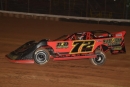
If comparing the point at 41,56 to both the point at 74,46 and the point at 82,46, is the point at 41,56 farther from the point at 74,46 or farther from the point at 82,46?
the point at 82,46

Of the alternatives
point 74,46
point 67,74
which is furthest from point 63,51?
point 67,74

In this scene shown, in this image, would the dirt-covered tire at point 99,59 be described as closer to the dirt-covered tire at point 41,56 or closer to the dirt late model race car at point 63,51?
the dirt late model race car at point 63,51

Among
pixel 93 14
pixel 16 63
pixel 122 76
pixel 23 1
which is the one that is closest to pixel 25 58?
pixel 16 63

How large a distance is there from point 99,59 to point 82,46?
531mm

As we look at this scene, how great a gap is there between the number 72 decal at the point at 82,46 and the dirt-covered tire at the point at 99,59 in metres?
0.20

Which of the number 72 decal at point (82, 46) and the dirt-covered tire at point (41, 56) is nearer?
the dirt-covered tire at point (41, 56)

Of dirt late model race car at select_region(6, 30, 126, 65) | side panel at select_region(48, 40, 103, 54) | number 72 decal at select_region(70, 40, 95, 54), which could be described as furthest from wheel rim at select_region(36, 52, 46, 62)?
number 72 decal at select_region(70, 40, 95, 54)

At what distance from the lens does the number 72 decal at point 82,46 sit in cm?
577

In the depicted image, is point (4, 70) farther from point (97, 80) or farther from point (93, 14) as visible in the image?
point (93, 14)

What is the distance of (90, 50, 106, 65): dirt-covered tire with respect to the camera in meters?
5.82

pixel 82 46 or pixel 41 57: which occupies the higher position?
pixel 82 46

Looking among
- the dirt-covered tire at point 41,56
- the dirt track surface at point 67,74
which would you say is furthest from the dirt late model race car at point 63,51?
the dirt track surface at point 67,74

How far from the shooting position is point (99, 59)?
595 centimetres

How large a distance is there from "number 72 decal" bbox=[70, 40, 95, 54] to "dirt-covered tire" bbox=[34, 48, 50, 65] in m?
0.59
